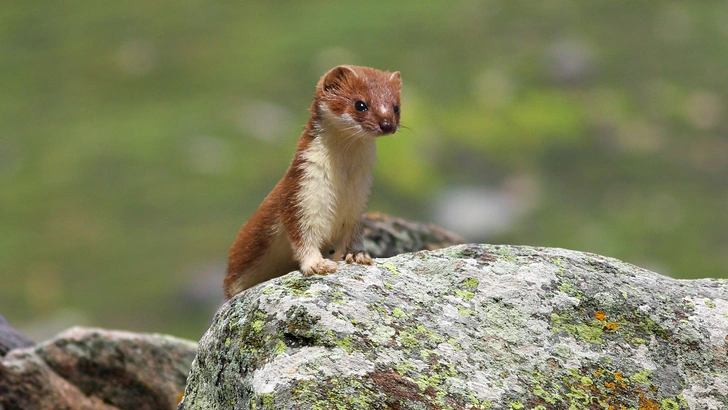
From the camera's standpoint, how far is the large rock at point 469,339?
5449 millimetres

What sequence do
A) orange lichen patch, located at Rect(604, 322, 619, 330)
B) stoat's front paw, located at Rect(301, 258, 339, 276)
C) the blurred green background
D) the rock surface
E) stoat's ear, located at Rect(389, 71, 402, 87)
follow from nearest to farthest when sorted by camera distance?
orange lichen patch, located at Rect(604, 322, 619, 330) < stoat's front paw, located at Rect(301, 258, 339, 276) < stoat's ear, located at Rect(389, 71, 402, 87) < the rock surface < the blurred green background

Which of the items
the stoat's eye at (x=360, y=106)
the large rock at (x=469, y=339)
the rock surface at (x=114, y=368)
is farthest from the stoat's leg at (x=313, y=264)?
the rock surface at (x=114, y=368)

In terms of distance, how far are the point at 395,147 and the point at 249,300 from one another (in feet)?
Answer: 67.3

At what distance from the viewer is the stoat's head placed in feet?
23.4

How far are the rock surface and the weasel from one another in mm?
2801

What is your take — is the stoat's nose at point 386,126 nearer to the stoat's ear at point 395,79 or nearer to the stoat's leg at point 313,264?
the stoat's ear at point 395,79

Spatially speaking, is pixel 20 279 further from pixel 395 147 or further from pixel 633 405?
pixel 633 405

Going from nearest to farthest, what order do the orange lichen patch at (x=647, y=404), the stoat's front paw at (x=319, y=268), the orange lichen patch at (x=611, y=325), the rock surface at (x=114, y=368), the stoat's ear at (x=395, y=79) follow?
the orange lichen patch at (x=647, y=404), the orange lichen patch at (x=611, y=325), the stoat's front paw at (x=319, y=268), the stoat's ear at (x=395, y=79), the rock surface at (x=114, y=368)

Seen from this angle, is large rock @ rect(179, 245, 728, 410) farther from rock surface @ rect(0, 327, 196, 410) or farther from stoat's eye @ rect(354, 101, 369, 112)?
rock surface @ rect(0, 327, 196, 410)

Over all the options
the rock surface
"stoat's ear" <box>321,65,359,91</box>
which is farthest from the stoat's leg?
the rock surface

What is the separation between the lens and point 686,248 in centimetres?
2492

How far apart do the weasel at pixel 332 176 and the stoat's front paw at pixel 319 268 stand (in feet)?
1.33

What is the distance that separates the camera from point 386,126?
703 centimetres

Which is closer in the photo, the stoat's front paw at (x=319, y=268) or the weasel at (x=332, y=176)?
the stoat's front paw at (x=319, y=268)
